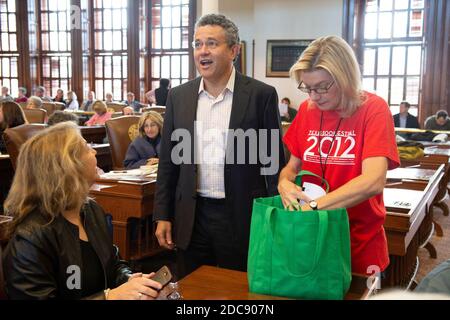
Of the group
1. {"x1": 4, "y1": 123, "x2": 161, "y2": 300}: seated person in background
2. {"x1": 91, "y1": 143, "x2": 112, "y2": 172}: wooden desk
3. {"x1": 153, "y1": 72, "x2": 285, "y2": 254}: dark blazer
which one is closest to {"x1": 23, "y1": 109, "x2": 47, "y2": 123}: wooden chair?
{"x1": 91, "y1": 143, "x2": 112, "y2": 172}: wooden desk

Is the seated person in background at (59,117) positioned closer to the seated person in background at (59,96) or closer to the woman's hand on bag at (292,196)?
the woman's hand on bag at (292,196)

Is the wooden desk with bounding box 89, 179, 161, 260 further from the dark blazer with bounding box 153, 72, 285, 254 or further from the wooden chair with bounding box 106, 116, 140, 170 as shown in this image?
the wooden chair with bounding box 106, 116, 140, 170

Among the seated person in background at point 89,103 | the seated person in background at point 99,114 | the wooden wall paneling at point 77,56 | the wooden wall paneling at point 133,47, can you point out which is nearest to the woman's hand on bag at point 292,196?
the seated person in background at point 99,114

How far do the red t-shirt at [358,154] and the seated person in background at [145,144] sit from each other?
279 cm

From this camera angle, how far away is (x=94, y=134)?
6.86 meters

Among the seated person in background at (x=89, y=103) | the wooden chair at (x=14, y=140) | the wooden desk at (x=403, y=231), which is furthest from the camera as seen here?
the seated person in background at (x=89, y=103)

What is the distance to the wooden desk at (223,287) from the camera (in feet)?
4.14

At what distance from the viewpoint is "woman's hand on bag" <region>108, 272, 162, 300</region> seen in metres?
1.34

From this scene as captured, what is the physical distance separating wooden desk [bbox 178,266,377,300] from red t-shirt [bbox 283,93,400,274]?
134 mm

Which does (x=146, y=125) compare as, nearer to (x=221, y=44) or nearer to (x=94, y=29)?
(x=221, y=44)

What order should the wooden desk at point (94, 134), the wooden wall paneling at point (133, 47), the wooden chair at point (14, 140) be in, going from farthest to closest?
the wooden wall paneling at point (133, 47) → the wooden desk at point (94, 134) → the wooden chair at point (14, 140)

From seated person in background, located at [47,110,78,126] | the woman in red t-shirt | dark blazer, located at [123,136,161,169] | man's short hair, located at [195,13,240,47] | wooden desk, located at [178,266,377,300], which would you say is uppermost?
man's short hair, located at [195,13,240,47]

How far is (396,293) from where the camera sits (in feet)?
2.01

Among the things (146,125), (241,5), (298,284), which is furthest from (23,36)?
(298,284)
